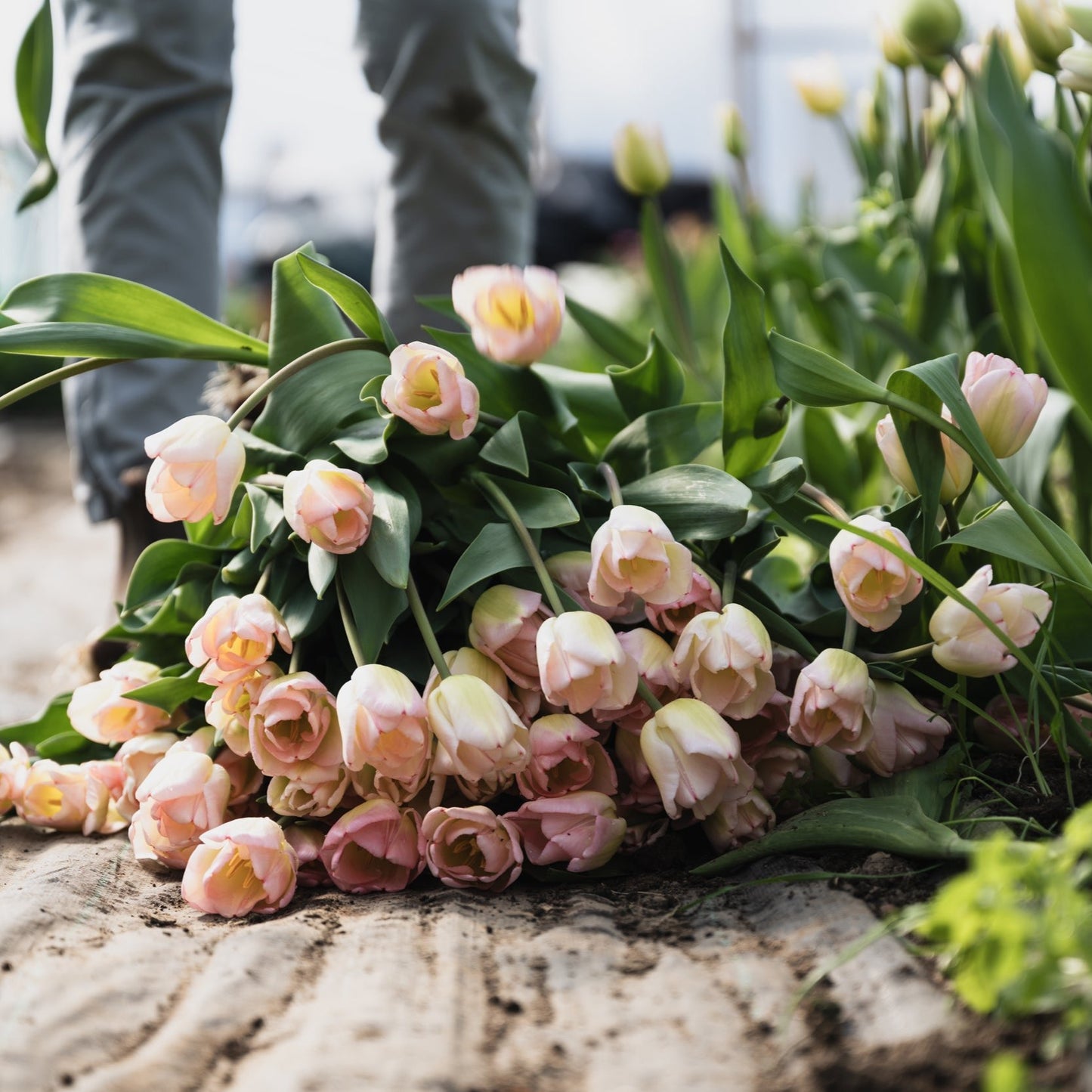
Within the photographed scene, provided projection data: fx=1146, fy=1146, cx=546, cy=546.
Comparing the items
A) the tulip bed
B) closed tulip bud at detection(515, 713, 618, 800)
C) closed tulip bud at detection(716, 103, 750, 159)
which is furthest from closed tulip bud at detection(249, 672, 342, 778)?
closed tulip bud at detection(716, 103, 750, 159)

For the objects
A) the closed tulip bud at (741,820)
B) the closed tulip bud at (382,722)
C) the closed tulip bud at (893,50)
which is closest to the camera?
the closed tulip bud at (382,722)

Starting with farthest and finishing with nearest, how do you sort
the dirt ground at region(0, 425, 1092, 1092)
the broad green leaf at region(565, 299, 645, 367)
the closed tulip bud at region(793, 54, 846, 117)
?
the closed tulip bud at region(793, 54, 846, 117) → the broad green leaf at region(565, 299, 645, 367) → the dirt ground at region(0, 425, 1092, 1092)

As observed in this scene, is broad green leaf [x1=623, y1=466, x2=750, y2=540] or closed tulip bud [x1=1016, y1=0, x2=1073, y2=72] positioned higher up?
closed tulip bud [x1=1016, y1=0, x2=1073, y2=72]

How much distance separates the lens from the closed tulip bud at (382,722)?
0.61 meters

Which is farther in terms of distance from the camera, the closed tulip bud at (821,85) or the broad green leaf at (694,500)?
the closed tulip bud at (821,85)

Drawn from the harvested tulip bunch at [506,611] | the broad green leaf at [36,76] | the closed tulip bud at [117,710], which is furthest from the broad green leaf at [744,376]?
the broad green leaf at [36,76]

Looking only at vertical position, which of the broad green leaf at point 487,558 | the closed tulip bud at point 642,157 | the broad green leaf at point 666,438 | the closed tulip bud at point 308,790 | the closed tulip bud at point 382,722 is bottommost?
the closed tulip bud at point 308,790

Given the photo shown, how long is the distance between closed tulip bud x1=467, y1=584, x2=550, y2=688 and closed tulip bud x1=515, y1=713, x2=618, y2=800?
3 centimetres

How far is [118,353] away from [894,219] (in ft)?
3.97

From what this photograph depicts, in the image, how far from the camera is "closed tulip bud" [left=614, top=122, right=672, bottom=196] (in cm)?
154

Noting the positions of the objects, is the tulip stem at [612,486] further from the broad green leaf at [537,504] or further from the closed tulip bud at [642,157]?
the closed tulip bud at [642,157]

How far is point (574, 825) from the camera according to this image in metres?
0.69

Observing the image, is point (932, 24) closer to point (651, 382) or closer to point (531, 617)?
point (651, 382)

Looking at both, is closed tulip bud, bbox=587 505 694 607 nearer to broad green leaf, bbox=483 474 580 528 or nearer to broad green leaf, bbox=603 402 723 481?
broad green leaf, bbox=483 474 580 528
